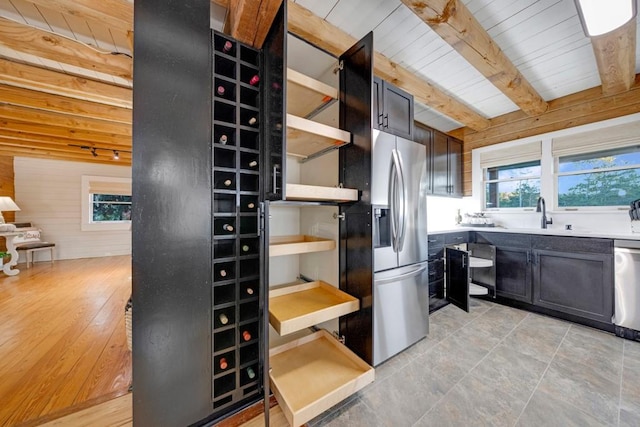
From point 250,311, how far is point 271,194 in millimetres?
782

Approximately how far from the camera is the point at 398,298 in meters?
1.86

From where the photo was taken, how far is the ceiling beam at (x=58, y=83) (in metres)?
2.27

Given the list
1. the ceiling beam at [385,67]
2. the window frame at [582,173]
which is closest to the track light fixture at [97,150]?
the ceiling beam at [385,67]

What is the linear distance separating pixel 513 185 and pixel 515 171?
0.22 meters

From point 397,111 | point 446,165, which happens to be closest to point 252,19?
point 397,111

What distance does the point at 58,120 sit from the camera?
11.2 feet

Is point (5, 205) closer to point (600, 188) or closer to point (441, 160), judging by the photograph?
point (441, 160)

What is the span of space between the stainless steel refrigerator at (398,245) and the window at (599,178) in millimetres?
2459

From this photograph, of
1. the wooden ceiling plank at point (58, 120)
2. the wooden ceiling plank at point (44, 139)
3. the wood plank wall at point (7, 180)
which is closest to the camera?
the wooden ceiling plank at point (58, 120)

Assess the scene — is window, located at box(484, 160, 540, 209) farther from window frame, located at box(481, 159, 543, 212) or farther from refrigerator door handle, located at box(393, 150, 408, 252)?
refrigerator door handle, located at box(393, 150, 408, 252)

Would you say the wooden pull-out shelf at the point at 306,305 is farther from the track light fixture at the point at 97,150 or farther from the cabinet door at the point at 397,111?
the track light fixture at the point at 97,150

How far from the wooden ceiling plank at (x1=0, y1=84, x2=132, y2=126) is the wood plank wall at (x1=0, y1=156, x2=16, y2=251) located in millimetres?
3940

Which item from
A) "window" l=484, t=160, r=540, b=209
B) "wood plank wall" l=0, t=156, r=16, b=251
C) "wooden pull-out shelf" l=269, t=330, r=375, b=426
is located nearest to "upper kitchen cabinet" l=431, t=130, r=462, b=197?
"window" l=484, t=160, r=540, b=209

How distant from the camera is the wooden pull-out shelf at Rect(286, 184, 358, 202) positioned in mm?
1365
